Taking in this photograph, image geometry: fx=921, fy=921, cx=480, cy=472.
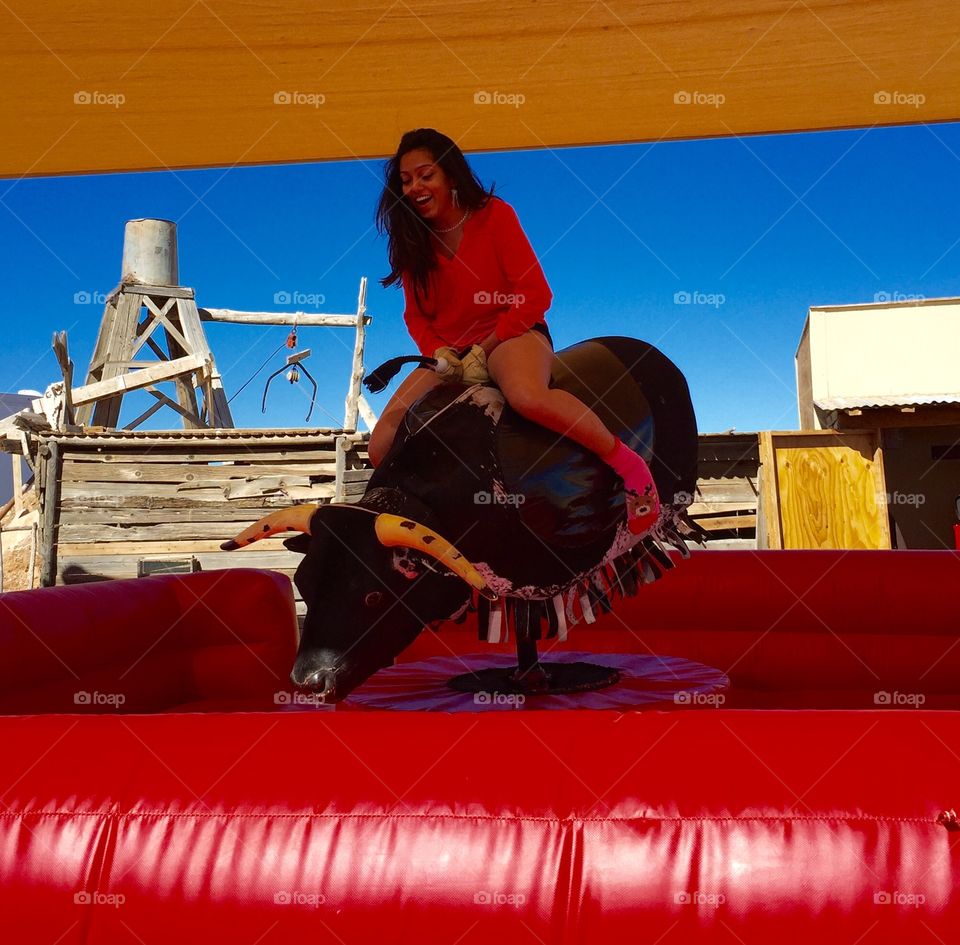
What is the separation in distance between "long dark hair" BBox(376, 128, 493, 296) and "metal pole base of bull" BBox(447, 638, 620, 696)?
118 cm

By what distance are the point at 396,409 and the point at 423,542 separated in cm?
77

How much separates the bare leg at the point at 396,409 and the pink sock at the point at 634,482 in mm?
580

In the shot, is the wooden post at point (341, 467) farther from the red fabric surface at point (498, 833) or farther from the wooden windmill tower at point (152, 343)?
the red fabric surface at point (498, 833)

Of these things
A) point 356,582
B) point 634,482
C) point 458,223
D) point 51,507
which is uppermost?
point 51,507

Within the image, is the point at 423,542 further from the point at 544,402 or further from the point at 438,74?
the point at 438,74

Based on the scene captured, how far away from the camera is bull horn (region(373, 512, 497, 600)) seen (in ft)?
6.92

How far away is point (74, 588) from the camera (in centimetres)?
353

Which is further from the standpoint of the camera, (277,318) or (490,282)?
(277,318)

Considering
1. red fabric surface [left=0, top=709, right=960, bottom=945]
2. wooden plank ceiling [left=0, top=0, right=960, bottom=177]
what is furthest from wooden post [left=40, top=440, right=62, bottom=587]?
red fabric surface [left=0, top=709, right=960, bottom=945]

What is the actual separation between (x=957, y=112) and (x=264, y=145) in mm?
2303

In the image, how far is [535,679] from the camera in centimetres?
281

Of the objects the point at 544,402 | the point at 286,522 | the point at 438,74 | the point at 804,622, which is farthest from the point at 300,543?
the point at 804,622

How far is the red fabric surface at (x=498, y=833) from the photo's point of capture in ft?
4.03

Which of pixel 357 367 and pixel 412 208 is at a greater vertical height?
pixel 357 367
